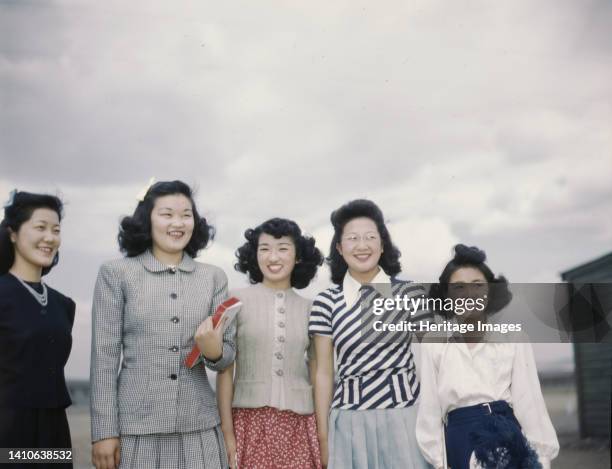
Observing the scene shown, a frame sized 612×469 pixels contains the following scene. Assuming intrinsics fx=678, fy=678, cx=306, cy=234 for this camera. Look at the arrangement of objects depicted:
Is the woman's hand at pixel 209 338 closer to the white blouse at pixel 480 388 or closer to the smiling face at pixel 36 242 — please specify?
the smiling face at pixel 36 242

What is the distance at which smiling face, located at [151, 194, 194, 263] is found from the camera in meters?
2.16

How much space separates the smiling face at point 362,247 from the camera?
2270 mm

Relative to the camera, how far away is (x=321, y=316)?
7.47 feet

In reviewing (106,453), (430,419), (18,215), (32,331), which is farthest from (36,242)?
(430,419)

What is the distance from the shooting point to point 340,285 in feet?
7.73

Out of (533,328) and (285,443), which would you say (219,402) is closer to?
(285,443)

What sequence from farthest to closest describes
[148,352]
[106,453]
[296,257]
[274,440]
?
1. [296,257]
2. [274,440]
3. [148,352]
4. [106,453]

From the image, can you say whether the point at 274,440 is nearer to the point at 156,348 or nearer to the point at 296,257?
the point at 156,348

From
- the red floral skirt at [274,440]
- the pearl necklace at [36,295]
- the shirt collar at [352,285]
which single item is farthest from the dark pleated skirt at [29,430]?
the shirt collar at [352,285]

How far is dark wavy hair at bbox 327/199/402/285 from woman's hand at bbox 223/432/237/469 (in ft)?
2.09

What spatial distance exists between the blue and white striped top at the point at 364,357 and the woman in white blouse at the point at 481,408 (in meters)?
0.08

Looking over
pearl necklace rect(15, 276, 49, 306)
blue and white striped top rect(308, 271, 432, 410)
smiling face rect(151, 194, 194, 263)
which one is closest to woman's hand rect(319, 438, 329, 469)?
blue and white striped top rect(308, 271, 432, 410)

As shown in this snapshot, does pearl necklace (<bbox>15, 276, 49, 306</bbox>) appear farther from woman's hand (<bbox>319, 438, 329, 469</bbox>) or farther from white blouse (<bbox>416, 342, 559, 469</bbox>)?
white blouse (<bbox>416, 342, 559, 469</bbox>)

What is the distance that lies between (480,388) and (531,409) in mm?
163
